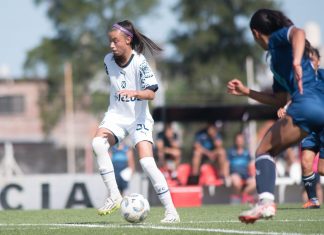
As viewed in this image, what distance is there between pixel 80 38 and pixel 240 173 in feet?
144

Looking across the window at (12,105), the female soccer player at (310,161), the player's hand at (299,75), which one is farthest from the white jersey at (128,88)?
the window at (12,105)

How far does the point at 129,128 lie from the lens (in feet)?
33.6

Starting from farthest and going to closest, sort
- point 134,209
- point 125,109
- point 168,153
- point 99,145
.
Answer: point 168,153 → point 125,109 → point 99,145 → point 134,209

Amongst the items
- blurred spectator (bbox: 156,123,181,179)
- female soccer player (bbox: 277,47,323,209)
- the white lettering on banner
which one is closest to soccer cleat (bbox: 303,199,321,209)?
female soccer player (bbox: 277,47,323,209)

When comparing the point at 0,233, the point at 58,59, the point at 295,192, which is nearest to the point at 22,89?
the point at 58,59

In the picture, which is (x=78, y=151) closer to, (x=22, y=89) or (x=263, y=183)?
(x=22, y=89)

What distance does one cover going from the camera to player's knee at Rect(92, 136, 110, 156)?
10055 millimetres

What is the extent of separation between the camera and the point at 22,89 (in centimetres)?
6362

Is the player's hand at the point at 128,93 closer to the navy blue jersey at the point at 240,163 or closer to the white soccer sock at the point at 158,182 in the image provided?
the white soccer sock at the point at 158,182

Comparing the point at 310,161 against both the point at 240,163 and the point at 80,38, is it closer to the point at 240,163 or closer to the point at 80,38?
the point at 240,163

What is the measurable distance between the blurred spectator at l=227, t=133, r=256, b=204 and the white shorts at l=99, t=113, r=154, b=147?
10944 millimetres

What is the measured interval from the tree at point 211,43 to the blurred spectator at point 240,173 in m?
40.4

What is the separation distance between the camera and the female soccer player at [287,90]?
7.76 m

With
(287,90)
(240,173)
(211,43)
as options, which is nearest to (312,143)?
(287,90)
